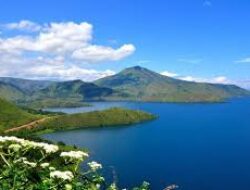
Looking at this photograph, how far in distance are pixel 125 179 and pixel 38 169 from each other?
541 ft

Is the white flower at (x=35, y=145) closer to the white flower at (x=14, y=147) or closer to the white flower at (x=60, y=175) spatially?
the white flower at (x=14, y=147)

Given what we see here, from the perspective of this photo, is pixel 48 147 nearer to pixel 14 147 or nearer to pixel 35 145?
pixel 35 145

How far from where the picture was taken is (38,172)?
8984 mm

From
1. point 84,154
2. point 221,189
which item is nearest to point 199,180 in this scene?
point 221,189

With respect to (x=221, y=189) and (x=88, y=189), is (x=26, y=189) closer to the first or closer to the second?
(x=88, y=189)

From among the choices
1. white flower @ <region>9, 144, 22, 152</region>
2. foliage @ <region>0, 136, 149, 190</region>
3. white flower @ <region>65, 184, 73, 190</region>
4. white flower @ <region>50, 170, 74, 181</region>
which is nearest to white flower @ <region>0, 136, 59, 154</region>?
foliage @ <region>0, 136, 149, 190</region>

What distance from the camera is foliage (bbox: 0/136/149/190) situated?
8.33m

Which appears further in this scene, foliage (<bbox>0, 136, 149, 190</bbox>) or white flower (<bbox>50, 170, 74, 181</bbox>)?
white flower (<bbox>50, 170, 74, 181</bbox>)

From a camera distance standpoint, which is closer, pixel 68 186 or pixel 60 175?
pixel 68 186

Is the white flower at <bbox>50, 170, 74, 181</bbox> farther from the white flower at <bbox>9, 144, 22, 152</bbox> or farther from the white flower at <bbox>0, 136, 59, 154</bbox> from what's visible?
the white flower at <bbox>9, 144, 22, 152</bbox>

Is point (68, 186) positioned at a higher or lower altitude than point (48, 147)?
lower

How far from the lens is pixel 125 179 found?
171m

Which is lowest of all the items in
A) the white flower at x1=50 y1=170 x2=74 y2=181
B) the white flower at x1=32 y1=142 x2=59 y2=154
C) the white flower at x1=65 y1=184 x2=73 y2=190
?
the white flower at x1=65 y1=184 x2=73 y2=190

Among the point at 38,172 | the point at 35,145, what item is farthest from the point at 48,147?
the point at 38,172
